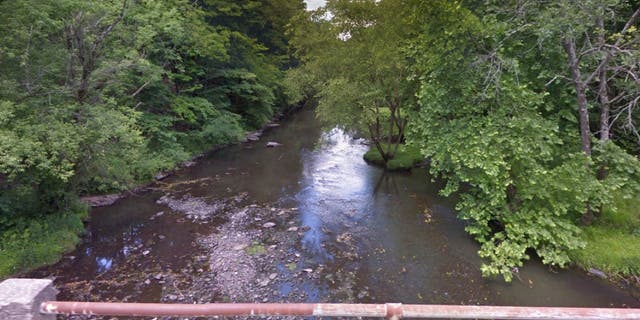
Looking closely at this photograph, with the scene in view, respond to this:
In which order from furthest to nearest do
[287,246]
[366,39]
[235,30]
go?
[235,30] → [366,39] → [287,246]

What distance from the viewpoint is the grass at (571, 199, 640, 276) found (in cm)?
804

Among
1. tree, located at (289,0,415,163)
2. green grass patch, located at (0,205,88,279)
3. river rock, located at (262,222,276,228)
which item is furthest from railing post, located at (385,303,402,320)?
tree, located at (289,0,415,163)

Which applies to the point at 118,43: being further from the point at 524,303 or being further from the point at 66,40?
the point at 524,303

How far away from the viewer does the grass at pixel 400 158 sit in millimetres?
18031

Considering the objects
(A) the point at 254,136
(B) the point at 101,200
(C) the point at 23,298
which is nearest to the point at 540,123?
(C) the point at 23,298

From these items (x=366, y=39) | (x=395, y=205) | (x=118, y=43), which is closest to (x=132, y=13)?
(x=118, y=43)

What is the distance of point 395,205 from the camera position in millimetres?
13234

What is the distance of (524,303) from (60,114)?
488 inches

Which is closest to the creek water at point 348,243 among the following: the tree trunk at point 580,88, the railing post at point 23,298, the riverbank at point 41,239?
the riverbank at point 41,239

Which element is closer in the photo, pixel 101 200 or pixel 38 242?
pixel 38 242

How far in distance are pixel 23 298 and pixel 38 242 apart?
903 centimetres

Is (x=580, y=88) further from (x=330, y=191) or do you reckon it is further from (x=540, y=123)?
(x=330, y=191)

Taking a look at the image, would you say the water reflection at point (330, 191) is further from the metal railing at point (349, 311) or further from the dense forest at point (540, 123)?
the metal railing at point (349, 311)

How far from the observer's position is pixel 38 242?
9008 millimetres
